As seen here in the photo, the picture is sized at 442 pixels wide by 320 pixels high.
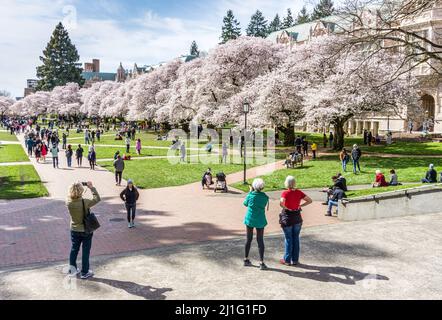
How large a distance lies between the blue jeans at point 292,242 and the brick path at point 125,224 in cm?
314

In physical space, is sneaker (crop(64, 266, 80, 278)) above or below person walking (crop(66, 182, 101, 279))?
below

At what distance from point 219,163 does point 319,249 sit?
19.1 metres

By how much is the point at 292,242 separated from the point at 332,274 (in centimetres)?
98

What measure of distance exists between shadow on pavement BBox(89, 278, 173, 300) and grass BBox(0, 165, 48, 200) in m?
11.3

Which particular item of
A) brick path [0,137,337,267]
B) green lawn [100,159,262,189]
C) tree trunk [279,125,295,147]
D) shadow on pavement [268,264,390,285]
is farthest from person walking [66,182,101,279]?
tree trunk [279,125,295,147]

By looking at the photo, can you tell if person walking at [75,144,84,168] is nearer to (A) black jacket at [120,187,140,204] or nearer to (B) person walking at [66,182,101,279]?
(A) black jacket at [120,187,140,204]

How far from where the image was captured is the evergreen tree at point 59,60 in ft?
373

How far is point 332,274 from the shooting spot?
25.5 feet

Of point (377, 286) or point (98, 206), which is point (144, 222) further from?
point (377, 286)

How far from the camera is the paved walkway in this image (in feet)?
22.8

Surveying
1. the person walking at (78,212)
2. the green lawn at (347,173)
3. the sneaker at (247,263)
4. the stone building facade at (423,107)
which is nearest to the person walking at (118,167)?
the green lawn at (347,173)

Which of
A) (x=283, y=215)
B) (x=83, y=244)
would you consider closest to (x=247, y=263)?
A: (x=283, y=215)

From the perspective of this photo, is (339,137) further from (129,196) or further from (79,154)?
(129,196)

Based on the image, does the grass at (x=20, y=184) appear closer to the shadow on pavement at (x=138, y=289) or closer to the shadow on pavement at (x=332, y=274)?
the shadow on pavement at (x=138, y=289)
